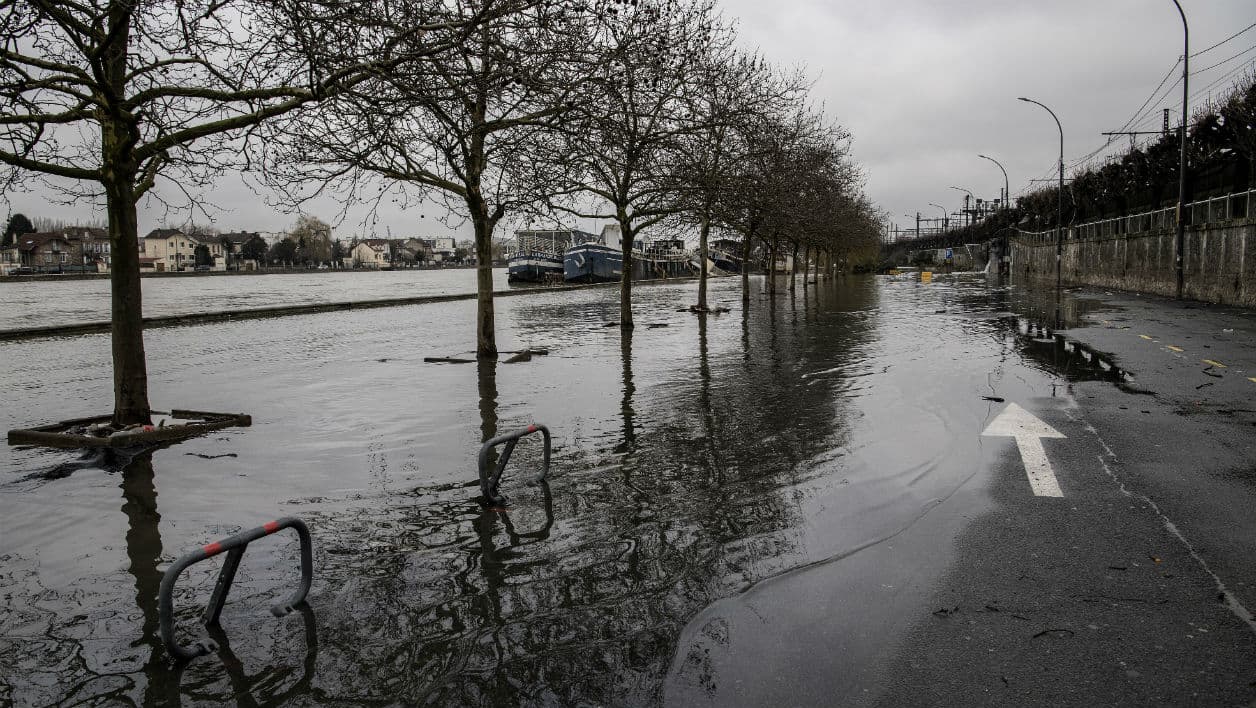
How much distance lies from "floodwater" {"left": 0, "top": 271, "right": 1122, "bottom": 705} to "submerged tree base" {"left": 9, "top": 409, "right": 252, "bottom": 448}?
1.22 feet

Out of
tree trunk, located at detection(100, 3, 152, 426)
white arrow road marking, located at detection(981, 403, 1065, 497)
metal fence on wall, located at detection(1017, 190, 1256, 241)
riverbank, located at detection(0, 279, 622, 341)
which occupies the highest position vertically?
metal fence on wall, located at detection(1017, 190, 1256, 241)

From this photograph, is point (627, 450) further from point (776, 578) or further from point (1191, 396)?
point (1191, 396)

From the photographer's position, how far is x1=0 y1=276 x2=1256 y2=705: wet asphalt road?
12.2ft

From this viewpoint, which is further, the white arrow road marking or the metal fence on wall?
the metal fence on wall

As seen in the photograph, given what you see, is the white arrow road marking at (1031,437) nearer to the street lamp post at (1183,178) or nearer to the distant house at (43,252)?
the street lamp post at (1183,178)

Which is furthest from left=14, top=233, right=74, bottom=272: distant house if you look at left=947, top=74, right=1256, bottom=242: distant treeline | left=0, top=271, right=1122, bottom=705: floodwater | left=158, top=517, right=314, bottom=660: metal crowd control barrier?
left=158, top=517, right=314, bottom=660: metal crowd control barrier

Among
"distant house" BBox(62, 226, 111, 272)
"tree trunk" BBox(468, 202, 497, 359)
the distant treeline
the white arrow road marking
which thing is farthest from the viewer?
"distant house" BBox(62, 226, 111, 272)

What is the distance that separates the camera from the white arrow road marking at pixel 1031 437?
6645mm

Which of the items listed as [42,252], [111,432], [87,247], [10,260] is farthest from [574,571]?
[87,247]

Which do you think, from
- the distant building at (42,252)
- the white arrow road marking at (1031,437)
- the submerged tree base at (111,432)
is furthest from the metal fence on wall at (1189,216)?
the distant building at (42,252)

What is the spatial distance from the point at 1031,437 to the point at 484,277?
9892mm

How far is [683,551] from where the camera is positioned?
5258 millimetres

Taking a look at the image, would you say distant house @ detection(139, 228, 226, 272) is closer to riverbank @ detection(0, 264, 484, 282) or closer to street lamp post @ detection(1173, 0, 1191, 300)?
riverbank @ detection(0, 264, 484, 282)

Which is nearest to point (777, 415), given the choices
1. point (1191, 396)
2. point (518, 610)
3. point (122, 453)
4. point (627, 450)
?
point (627, 450)
